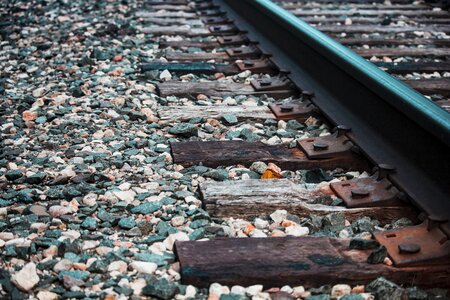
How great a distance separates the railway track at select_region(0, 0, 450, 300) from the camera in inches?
79.0

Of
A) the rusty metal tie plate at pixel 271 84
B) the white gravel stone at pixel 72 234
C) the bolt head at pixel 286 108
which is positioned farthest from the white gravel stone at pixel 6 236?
the rusty metal tie plate at pixel 271 84

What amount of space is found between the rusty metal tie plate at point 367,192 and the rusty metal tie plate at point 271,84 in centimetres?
131

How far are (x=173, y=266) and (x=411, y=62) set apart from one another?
279 centimetres

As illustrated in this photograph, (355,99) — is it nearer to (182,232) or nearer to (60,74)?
(182,232)

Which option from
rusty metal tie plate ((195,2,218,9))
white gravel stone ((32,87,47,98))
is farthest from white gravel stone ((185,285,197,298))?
rusty metal tie plate ((195,2,218,9))

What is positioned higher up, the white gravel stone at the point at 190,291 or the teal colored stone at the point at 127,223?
the white gravel stone at the point at 190,291

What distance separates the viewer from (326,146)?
2.87 m

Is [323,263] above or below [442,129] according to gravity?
below

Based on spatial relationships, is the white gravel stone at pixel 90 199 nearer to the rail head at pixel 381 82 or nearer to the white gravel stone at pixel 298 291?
the white gravel stone at pixel 298 291

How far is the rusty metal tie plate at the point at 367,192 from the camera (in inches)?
94.7

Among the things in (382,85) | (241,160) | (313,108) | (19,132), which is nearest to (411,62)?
(313,108)

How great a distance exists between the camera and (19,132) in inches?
128

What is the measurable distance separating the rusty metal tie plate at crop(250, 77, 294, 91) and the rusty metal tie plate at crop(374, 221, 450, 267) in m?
1.72

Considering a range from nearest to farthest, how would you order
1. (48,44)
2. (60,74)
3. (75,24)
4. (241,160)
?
(241,160), (60,74), (48,44), (75,24)
